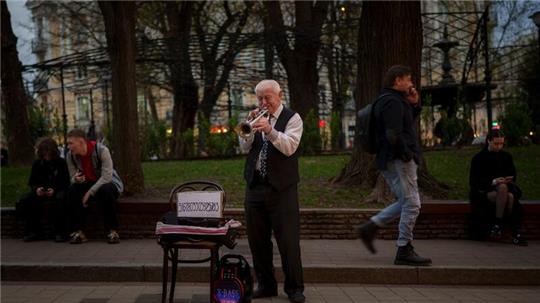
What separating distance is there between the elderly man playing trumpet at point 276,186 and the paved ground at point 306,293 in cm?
48

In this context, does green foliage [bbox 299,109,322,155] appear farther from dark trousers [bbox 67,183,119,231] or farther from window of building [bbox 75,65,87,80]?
dark trousers [bbox 67,183,119,231]

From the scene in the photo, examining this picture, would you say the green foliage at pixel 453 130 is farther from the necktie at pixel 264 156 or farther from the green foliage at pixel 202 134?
the necktie at pixel 264 156

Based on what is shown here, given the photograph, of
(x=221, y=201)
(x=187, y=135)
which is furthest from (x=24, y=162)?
(x=221, y=201)

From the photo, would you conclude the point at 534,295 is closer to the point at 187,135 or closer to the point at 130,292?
the point at 130,292

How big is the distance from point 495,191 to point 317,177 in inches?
167

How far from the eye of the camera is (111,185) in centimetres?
929

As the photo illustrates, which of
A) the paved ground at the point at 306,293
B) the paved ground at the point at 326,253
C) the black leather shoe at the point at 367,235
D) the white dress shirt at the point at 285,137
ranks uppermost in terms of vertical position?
the white dress shirt at the point at 285,137

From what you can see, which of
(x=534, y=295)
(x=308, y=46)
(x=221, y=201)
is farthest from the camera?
(x=308, y=46)

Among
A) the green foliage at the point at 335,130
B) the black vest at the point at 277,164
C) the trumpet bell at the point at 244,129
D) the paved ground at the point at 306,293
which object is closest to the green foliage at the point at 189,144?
the green foliage at the point at 335,130

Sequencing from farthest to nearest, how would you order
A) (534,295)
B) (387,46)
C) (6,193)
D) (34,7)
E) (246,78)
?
(34,7), (246,78), (6,193), (387,46), (534,295)

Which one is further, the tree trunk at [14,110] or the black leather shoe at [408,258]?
the tree trunk at [14,110]

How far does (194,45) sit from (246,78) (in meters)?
3.35

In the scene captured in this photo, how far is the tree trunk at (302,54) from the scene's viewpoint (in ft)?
66.7

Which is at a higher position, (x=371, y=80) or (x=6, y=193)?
(x=371, y=80)
